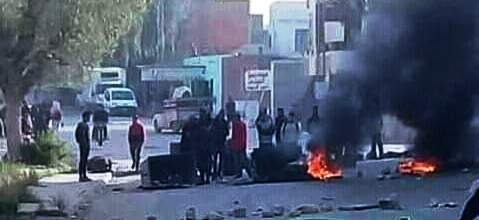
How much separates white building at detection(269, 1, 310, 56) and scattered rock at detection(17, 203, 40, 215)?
1834 inches

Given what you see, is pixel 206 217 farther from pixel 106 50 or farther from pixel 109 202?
pixel 106 50

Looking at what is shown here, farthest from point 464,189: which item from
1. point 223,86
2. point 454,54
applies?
point 223,86

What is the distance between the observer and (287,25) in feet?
223

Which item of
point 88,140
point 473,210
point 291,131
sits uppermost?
point 473,210

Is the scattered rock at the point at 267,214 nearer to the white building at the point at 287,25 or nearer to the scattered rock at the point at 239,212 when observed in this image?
the scattered rock at the point at 239,212

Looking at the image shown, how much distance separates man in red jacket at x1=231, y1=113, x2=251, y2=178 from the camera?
1011 inches

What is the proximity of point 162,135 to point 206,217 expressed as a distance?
2685 centimetres

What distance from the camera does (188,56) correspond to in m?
67.9

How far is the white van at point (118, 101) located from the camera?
56.7 meters

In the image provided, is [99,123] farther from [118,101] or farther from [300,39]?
[300,39]

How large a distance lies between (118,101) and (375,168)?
3162 centimetres

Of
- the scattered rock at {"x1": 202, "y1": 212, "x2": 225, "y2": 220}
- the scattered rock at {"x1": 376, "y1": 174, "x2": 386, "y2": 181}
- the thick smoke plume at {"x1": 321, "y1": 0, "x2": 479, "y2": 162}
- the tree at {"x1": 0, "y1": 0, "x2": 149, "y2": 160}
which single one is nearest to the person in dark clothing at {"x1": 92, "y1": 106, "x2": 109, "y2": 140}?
the thick smoke plume at {"x1": 321, "y1": 0, "x2": 479, "y2": 162}

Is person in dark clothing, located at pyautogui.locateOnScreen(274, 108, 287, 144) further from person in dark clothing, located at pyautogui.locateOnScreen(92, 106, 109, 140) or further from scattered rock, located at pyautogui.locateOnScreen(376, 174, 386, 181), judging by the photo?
person in dark clothing, located at pyautogui.locateOnScreen(92, 106, 109, 140)

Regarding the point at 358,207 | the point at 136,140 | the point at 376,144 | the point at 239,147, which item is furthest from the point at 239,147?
the point at 358,207
